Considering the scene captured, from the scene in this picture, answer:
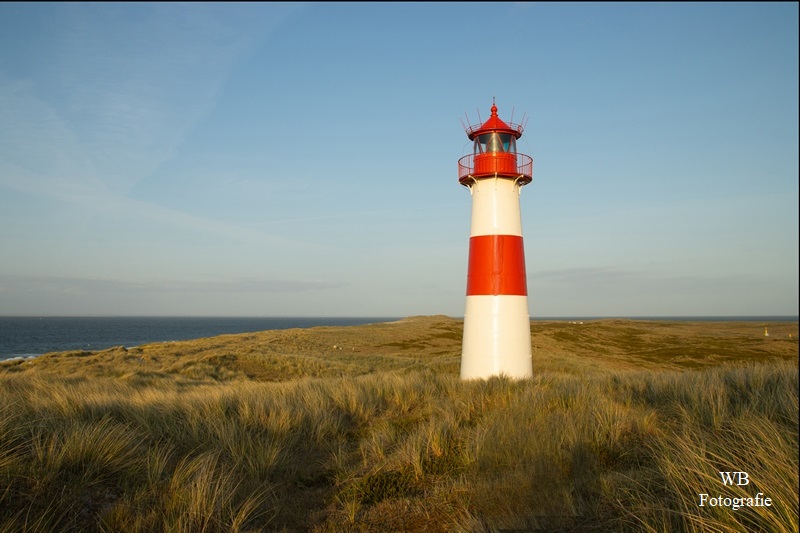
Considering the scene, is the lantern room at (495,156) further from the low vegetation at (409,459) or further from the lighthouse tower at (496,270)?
the low vegetation at (409,459)

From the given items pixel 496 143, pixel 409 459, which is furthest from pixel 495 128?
pixel 409 459

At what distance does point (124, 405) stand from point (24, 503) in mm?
3475

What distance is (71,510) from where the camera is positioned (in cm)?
420

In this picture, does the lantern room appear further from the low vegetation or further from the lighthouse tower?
the low vegetation

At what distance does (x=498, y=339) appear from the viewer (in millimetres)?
12281

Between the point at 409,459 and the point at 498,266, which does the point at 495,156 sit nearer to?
the point at 498,266

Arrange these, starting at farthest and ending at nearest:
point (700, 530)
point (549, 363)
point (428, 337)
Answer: point (428, 337)
point (549, 363)
point (700, 530)

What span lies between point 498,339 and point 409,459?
6.96m

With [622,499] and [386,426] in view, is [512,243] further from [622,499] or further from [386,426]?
[622,499]

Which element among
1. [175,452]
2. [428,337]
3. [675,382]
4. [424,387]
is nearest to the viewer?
[175,452]

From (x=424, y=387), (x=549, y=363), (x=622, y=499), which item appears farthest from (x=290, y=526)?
(x=549, y=363)

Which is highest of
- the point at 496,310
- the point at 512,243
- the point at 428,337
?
the point at 512,243

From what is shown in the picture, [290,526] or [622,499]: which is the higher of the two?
[622,499]

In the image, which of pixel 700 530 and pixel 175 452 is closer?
pixel 700 530
